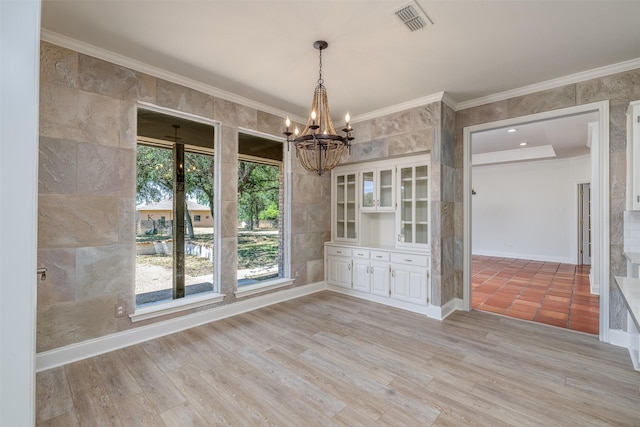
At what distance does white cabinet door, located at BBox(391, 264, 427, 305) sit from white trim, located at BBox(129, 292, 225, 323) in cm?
247

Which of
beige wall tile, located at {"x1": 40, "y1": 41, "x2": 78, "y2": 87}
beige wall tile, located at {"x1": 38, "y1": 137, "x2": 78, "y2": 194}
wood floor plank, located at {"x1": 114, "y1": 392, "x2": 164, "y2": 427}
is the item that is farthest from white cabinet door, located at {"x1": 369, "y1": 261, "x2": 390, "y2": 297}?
beige wall tile, located at {"x1": 40, "y1": 41, "x2": 78, "y2": 87}

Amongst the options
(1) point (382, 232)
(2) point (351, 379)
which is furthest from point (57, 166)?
(1) point (382, 232)

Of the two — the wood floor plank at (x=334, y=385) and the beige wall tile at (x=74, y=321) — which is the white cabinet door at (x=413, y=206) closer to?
the wood floor plank at (x=334, y=385)

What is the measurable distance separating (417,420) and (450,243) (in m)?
2.65

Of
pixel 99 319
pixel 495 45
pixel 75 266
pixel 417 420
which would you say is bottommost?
pixel 417 420

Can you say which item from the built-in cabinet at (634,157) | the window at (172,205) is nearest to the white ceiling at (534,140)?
the built-in cabinet at (634,157)

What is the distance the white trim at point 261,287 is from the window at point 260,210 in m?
0.09

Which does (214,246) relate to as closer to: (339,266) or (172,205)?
(172,205)

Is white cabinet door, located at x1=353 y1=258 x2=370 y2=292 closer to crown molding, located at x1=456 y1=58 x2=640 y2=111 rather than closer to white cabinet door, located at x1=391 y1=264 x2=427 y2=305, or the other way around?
white cabinet door, located at x1=391 y1=264 x2=427 y2=305

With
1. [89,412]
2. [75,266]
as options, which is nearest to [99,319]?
[75,266]

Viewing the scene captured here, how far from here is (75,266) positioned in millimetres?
2678

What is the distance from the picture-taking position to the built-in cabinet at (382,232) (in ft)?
13.6

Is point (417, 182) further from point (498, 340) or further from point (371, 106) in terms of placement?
point (498, 340)

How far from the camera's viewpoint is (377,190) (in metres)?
4.72
